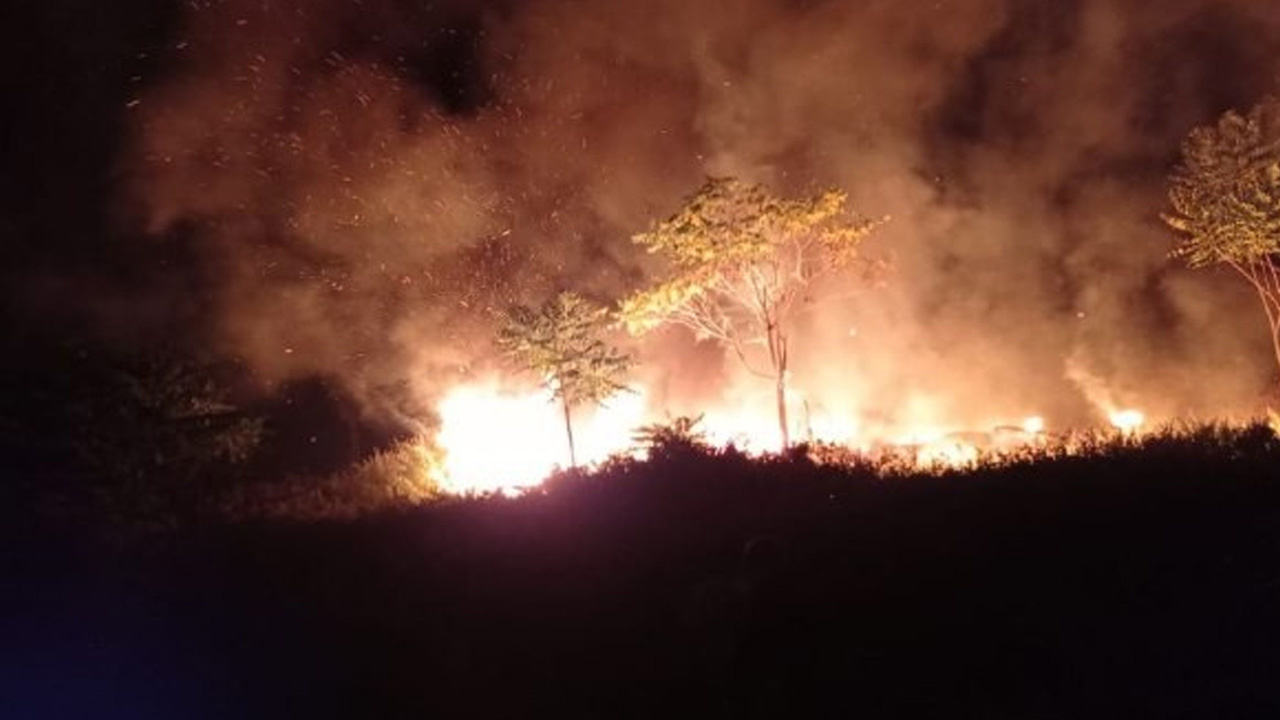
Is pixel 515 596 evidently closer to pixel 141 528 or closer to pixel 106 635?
pixel 106 635

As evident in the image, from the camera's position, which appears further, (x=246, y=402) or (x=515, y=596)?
(x=246, y=402)

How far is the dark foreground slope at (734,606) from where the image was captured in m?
7.07

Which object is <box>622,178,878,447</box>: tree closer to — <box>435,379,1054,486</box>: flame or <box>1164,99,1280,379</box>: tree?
<box>435,379,1054,486</box>: flame

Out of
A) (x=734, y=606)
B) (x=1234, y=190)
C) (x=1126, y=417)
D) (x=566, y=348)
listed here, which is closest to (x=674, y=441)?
(x=566, y=348)

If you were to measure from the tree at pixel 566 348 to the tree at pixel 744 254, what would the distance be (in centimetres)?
65

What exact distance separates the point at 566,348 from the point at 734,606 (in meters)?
9.69

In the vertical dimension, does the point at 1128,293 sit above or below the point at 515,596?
above

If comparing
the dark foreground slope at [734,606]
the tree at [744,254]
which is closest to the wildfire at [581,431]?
the tree at [744,254]

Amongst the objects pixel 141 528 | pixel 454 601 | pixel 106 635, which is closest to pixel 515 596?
pixel 454 601

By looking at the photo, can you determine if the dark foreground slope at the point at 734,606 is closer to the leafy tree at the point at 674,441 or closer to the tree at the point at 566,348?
the leafy tree at the point at 674,441

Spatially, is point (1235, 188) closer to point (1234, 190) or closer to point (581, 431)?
point (1234, 190)

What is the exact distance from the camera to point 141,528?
14109mm

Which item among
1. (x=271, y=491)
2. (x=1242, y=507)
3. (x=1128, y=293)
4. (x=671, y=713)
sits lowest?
(x=671, y=713)

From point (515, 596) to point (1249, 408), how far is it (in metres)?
14.4
